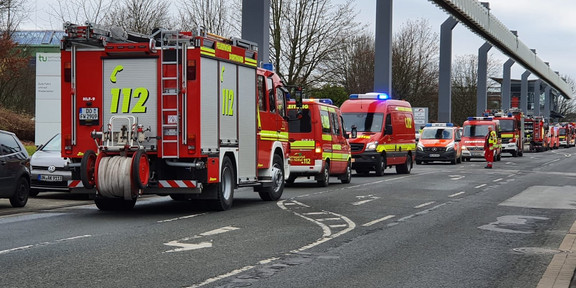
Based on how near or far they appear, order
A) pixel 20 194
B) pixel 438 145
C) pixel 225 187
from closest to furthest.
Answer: pixel 225 187
pixel 20 194
pixel 438 145

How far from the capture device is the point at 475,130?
164 ft

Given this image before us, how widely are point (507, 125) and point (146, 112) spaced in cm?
4726

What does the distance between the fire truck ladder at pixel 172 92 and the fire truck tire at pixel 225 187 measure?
126 cm

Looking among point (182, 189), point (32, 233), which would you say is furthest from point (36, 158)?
point (32, 233)

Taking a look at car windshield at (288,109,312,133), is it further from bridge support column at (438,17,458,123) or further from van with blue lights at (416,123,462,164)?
bridge support column at (438,17,458,123)

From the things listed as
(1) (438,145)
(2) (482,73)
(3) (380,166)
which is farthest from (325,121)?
(2) (482,73)

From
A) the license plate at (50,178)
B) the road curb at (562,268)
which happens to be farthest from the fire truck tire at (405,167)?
the road curb at (562,268)

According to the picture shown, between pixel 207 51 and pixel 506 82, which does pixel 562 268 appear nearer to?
pixel 207 51

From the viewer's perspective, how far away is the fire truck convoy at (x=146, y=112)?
578 inches

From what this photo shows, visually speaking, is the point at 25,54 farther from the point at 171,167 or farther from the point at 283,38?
the point at 171,167

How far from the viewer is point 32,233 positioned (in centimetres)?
1232

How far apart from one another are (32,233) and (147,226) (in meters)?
1.77

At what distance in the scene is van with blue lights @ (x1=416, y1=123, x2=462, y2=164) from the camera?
143ft

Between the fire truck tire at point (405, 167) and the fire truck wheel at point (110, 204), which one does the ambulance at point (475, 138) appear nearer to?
the fire truck tire at point (405, 167)
